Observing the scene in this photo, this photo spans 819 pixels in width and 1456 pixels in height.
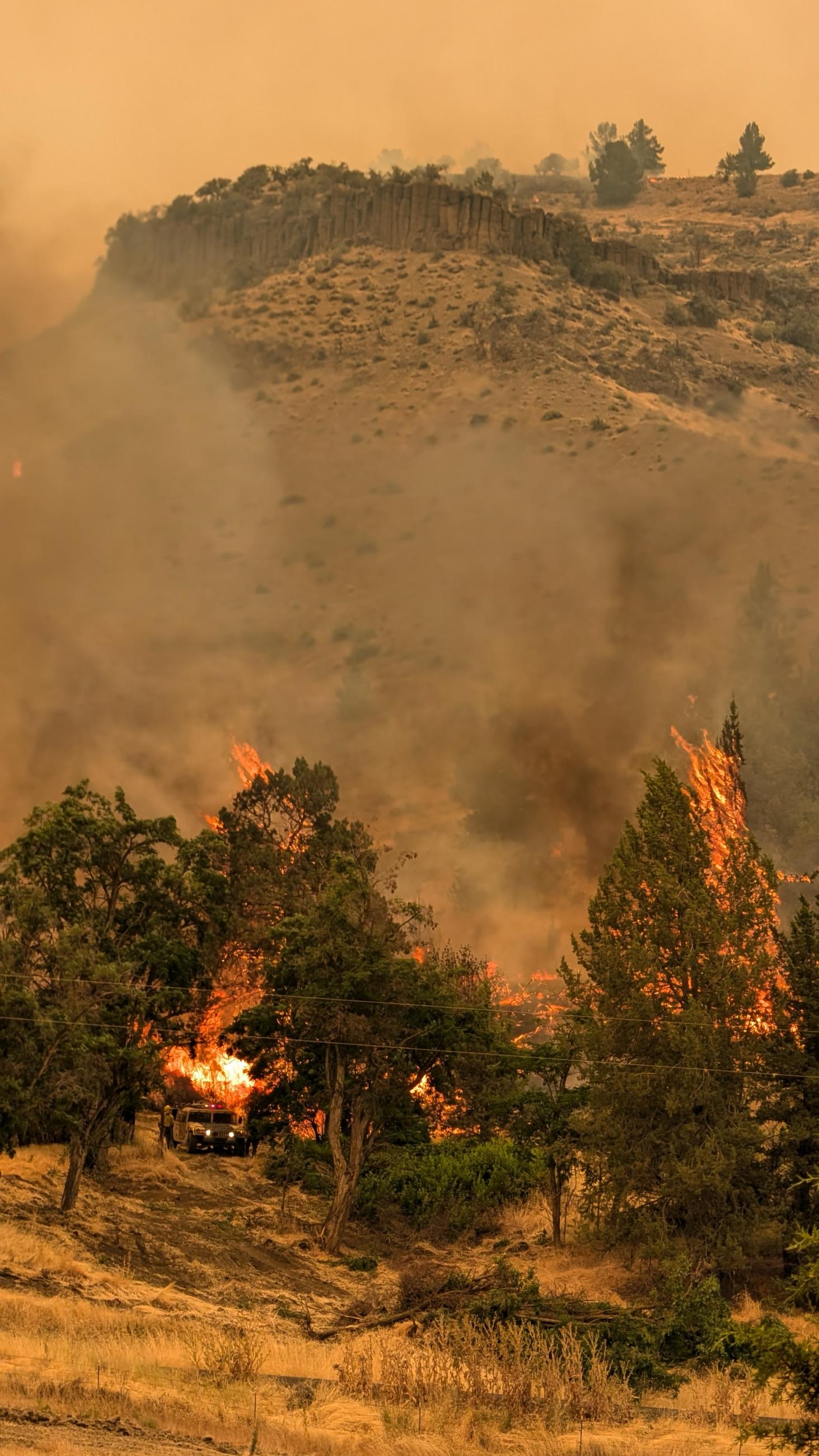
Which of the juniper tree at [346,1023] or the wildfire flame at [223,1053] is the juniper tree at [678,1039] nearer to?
the juniper tree at [346,1023]

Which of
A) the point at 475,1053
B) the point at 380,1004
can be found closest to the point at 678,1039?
the point at 380,1004

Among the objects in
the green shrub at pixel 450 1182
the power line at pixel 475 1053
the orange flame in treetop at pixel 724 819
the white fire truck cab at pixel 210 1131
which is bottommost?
the green shrub at pixel 450 1182

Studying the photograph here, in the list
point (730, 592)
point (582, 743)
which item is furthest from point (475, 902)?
point (730, 592)

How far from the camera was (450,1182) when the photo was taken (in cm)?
5106

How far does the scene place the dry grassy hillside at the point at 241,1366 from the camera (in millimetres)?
20922

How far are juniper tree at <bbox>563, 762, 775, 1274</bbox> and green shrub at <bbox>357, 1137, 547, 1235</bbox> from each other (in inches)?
315

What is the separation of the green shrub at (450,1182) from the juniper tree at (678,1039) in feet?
26.3

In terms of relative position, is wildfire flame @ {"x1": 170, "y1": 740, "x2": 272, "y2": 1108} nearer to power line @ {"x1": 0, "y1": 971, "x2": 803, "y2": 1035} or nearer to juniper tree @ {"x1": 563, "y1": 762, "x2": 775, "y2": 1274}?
power line @ {"x1": 0, "y1": 971, "x2": 803, "y2": 1035}

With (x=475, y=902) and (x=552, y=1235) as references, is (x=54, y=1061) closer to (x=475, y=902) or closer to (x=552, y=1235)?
(x=552, y=1235)

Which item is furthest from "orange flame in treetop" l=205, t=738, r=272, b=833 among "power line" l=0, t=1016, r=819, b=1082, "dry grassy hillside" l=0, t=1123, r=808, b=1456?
"dry grassy hillside" l=0, t=1123, r=808, b=1456

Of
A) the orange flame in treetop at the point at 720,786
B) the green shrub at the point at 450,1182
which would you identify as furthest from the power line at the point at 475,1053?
the orange flame in treetop at the point at 720,786

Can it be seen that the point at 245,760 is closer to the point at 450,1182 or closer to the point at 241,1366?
the point at 450,1182

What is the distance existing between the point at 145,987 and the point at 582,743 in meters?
79.1

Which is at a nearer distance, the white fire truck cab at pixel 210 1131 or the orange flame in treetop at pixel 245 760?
the white fire truck cab at pixel 210 1131
